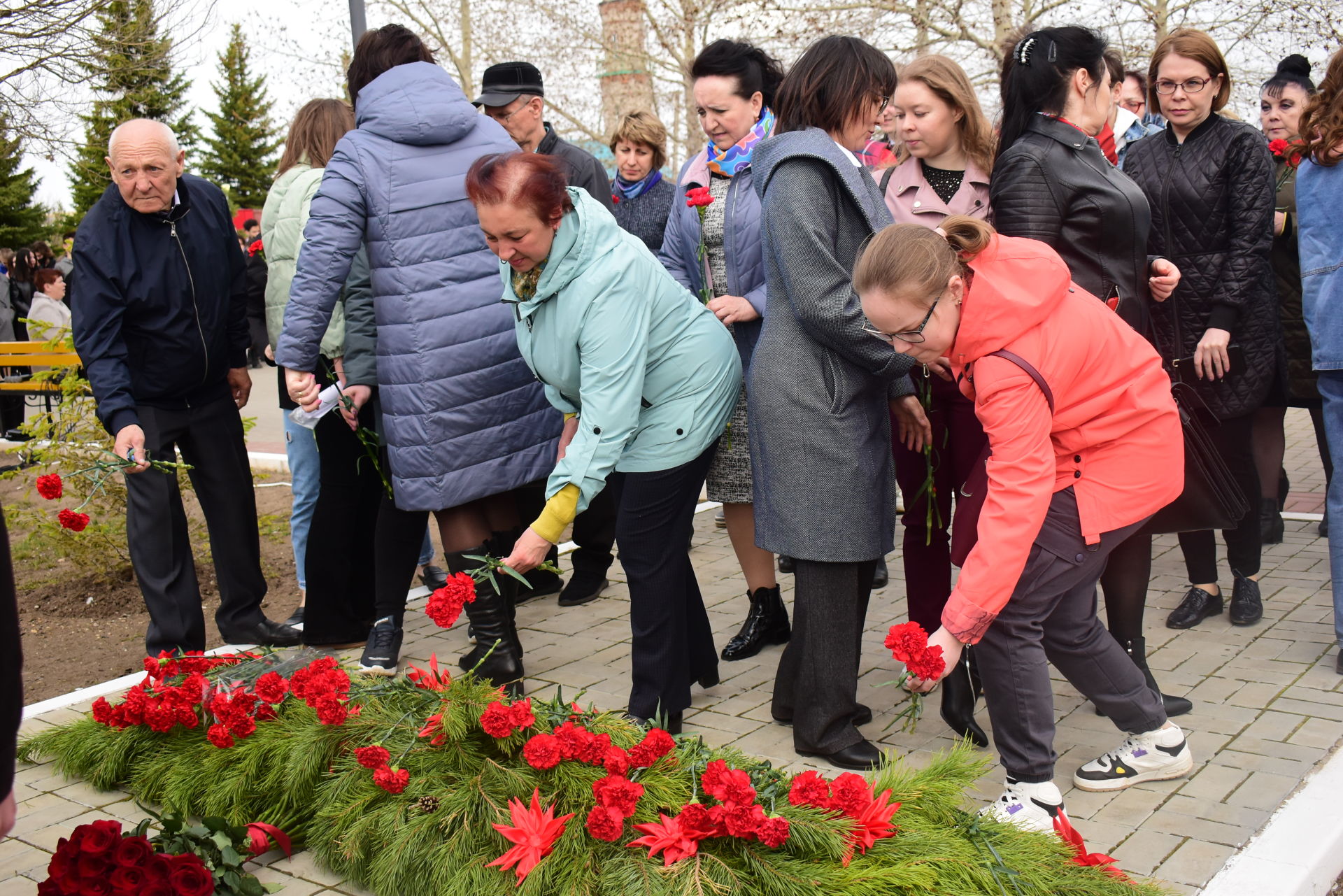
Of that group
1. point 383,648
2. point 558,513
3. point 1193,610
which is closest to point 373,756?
point 558,513

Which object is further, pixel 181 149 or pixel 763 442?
pixel 181 149

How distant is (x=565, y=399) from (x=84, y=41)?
6993 mm

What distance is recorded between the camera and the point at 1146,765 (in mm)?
3465

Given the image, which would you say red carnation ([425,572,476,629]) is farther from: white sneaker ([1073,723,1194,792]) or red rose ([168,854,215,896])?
white sneaker ([1073,723,1194,792])

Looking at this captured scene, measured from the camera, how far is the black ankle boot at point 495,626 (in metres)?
4.39

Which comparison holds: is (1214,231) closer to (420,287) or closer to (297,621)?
(420,287)

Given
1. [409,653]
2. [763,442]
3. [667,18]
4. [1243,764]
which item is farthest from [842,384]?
[667,18]

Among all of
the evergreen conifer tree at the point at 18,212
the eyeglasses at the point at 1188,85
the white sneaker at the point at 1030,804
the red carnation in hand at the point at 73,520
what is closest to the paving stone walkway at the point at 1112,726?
the white sneaker at the point at 1030,804

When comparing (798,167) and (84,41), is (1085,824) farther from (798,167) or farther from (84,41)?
(84,41)

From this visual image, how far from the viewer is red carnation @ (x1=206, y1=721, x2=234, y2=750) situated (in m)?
3.55

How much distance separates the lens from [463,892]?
2.79m

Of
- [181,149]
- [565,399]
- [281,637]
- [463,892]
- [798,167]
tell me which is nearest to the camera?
[463,892]

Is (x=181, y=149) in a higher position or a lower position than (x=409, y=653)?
higher

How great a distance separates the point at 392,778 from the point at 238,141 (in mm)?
47534
